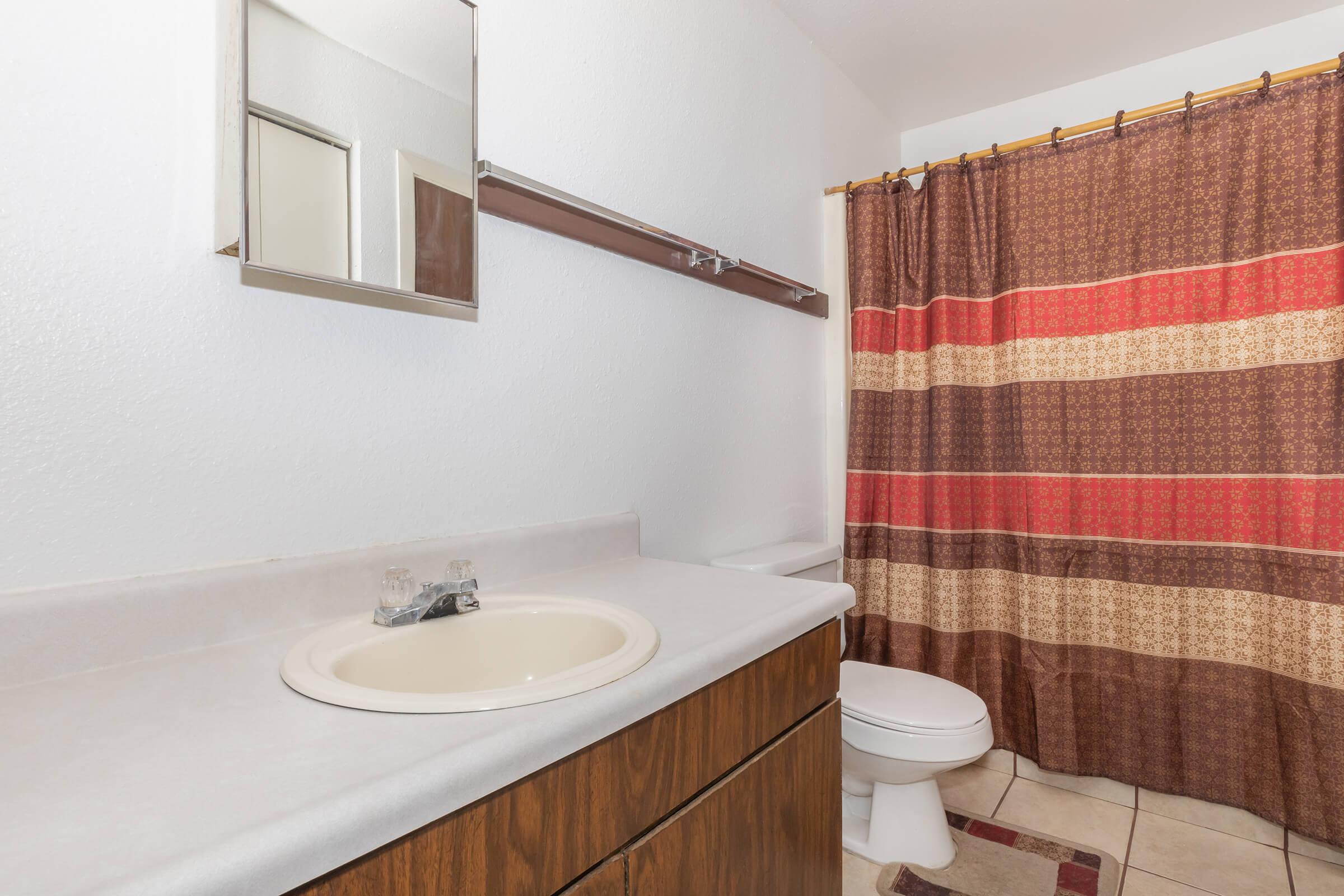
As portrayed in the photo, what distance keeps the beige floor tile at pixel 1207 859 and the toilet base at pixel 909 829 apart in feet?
1.55

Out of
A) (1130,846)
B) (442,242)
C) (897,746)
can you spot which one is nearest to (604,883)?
(442,242)

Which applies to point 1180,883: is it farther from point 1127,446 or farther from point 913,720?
point 1127,446

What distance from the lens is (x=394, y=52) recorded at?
3.44ft

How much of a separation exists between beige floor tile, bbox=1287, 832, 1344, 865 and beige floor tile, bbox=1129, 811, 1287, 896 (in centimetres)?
5

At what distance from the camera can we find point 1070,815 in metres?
1.88

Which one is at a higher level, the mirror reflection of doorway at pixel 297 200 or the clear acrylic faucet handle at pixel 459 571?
the mirror reflection of doorway at pixel 297 200

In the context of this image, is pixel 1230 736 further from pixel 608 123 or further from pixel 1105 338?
pixel 608 123

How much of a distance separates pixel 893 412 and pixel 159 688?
78.2 inches

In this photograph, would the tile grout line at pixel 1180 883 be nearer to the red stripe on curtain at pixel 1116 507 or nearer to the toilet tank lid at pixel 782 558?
the red stripe on curtain at pixel 1116 507

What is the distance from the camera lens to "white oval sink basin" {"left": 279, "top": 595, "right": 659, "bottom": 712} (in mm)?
679

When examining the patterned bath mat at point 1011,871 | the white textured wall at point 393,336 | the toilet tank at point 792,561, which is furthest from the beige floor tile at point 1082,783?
the white textured wall at point 393,336

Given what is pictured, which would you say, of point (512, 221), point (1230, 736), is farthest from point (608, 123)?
point (1230, 736)

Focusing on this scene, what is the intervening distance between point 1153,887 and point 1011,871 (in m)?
0.31

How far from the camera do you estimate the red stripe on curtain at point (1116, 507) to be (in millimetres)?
1680
